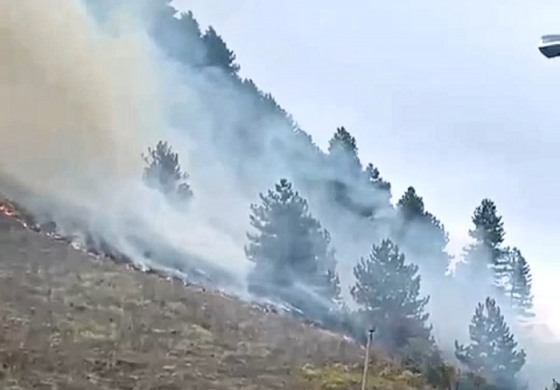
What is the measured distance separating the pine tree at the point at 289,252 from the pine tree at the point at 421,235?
0.43 m

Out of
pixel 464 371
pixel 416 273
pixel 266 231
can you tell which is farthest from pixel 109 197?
pixel 464 371

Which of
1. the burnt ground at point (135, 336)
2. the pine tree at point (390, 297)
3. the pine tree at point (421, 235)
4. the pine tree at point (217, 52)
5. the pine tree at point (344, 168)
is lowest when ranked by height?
the burnt ground at point (135, 336)

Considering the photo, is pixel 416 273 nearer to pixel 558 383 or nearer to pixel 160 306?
pixel 558 383

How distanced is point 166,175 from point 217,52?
2.38 ft

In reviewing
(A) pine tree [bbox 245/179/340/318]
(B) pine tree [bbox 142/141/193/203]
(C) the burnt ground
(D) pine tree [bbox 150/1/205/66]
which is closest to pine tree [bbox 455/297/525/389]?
(C) the burnt ground

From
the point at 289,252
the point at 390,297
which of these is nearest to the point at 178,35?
the point at 289,252

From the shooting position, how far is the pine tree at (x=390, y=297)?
5.37 meters

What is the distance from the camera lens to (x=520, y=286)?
18.4 feet

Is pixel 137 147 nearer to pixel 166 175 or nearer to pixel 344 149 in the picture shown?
pixel 166 175

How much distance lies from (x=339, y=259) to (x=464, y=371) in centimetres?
84

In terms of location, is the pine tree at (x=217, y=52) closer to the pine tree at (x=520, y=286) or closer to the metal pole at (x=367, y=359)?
the metal pole at (x=367, y=359)

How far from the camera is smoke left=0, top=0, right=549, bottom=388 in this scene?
5.36 m

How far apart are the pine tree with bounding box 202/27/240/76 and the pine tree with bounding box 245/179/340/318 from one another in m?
0.69

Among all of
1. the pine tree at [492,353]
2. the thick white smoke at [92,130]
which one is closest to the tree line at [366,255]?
the pine tree at [492,353]
